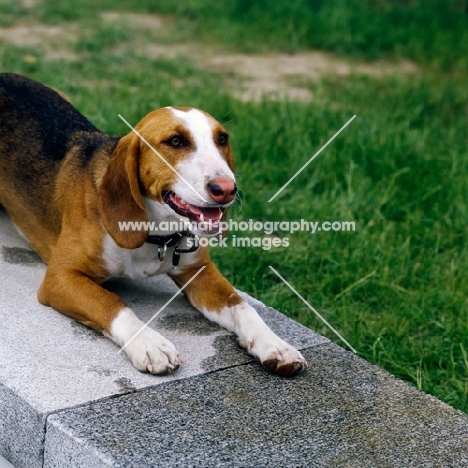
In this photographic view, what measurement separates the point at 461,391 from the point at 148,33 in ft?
20.5

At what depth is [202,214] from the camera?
3.19 m

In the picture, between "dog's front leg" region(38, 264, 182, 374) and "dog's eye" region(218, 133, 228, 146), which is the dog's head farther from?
"dog's front leg" region(38, 264, 182, 374)

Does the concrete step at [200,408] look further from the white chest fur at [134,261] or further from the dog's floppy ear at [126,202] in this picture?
the dog's floppy ear at [126,202]

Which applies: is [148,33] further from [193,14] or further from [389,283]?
[389,283]

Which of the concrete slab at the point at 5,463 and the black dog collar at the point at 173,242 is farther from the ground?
the black dog collar at the point at 173,242

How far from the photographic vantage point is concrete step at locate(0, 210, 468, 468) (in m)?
2.65

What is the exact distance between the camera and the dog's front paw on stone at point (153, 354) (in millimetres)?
3027

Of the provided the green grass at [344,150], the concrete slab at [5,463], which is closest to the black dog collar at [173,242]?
the green grass at [344,150]

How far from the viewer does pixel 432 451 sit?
9.20 feet

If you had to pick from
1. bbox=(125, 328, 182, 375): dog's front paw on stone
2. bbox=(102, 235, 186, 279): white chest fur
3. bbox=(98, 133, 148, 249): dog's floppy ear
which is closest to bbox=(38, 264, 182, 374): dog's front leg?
bbox=(125, 328, 182, 375): dog's front paw on stone

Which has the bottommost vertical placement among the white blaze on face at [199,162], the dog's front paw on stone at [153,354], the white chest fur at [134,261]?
the dog's front paw on stone at [153,354]

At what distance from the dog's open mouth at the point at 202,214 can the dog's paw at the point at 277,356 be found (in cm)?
45

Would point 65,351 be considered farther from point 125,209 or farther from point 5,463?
point 125,209

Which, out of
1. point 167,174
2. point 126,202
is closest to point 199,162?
point 167,174
